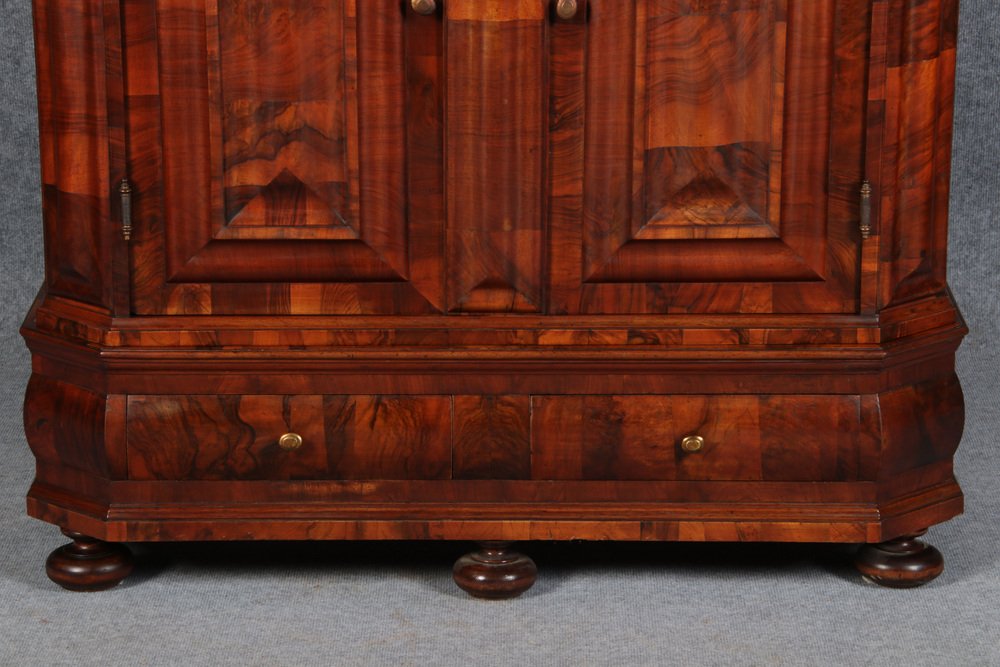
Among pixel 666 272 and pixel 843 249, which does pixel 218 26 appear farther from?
pixel 843 249

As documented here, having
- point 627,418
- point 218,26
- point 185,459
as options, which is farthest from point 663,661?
point 218,26

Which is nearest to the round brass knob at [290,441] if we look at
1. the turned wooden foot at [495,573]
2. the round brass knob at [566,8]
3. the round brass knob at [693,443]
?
the turned wooden foot at [495,573]

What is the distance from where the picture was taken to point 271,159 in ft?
8.91

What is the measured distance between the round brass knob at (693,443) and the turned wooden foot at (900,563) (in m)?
0.31

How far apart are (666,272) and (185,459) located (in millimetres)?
728

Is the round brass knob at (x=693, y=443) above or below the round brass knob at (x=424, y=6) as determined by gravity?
below

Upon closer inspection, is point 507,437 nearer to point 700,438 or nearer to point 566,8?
point 700,438

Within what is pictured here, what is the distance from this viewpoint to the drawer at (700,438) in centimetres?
275

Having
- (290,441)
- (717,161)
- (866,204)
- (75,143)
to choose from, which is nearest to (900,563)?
(866,204)

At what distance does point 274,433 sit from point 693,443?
59 centimetres

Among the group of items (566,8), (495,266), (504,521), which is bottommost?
(504,521)

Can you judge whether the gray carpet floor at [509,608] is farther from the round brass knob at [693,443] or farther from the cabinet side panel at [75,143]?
the cabinet side panel at [75,143]

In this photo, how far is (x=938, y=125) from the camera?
276cm

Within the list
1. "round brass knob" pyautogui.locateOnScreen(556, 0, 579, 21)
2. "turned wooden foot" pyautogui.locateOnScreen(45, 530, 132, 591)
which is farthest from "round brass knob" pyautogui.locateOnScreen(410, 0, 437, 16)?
"turned wooden foot" pyautogui.locateOnScreen(45, 530, 132, 591)
